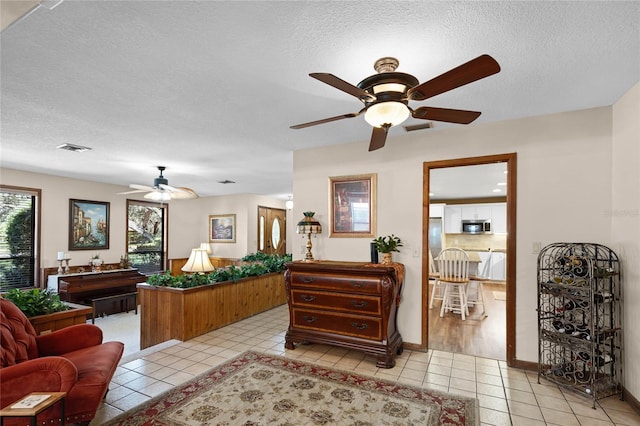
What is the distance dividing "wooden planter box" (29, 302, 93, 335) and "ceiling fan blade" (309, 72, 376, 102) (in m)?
3.14

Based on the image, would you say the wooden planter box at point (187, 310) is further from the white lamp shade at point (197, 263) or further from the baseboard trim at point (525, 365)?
the baseboard trim at point (525, 365)

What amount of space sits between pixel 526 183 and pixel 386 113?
6.75 ft

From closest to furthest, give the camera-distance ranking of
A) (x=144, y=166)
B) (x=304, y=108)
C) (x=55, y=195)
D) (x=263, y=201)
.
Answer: (x=304, y=108)
(x=144, y=166)
(x=55, y=195)
(x=263, y=201)

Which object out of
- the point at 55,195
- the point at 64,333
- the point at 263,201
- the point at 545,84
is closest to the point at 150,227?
the point at 55,195

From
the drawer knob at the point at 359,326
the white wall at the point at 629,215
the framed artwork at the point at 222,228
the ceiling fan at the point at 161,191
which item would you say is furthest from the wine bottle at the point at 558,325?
the framed artwork at the point at 222,228

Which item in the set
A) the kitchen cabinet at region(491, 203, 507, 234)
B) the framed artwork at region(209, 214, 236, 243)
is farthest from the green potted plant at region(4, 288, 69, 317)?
the kitchen cabinet at region(491, 203, 507, 234)

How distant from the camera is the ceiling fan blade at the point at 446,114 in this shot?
2020 mm

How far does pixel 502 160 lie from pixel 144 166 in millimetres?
5116

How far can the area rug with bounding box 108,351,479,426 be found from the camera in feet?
7.45

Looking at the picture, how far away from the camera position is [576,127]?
9.70 ft

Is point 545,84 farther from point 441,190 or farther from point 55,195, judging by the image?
point 55,195

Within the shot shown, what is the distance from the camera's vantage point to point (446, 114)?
2.07 m

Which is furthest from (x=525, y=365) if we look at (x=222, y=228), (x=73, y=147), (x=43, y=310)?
(x=222, y=228)

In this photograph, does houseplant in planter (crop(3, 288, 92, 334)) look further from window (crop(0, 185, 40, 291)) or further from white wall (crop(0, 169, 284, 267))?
white wall (crop(0, 169, 284, 267))
